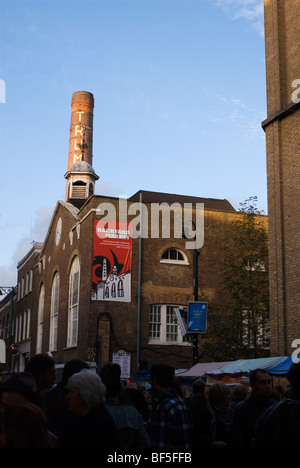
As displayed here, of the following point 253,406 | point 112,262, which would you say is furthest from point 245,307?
point 253,406

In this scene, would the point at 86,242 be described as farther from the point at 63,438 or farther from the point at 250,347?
the point at 63,438

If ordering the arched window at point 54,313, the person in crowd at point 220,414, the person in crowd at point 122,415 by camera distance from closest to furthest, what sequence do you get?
1. the person in crowd at point 122,415
2. the person in crowd at point 220,414
3. the arched window at point 54,313

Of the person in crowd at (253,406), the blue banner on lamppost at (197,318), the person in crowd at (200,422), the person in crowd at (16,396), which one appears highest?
the blue banner on lamppost at (197,318)

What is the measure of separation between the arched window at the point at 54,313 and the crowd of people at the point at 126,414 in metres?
30.2

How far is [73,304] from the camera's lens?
32938 millimetres

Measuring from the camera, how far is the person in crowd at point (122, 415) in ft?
18.3

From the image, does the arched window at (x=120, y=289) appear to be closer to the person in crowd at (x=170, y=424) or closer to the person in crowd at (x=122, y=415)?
the person in crowd at (x=122, y=415)

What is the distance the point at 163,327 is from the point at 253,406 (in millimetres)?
22881

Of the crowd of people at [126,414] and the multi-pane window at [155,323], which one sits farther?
the multi-pane window at [155,323]

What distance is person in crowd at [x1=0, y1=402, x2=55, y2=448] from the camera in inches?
141

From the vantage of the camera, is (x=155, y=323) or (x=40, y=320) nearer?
(x=155, y=323)

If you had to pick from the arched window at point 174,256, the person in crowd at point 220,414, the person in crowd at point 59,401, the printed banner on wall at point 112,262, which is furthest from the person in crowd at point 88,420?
the arched window at point 174,256

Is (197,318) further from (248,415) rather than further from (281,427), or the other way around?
(281,427)
